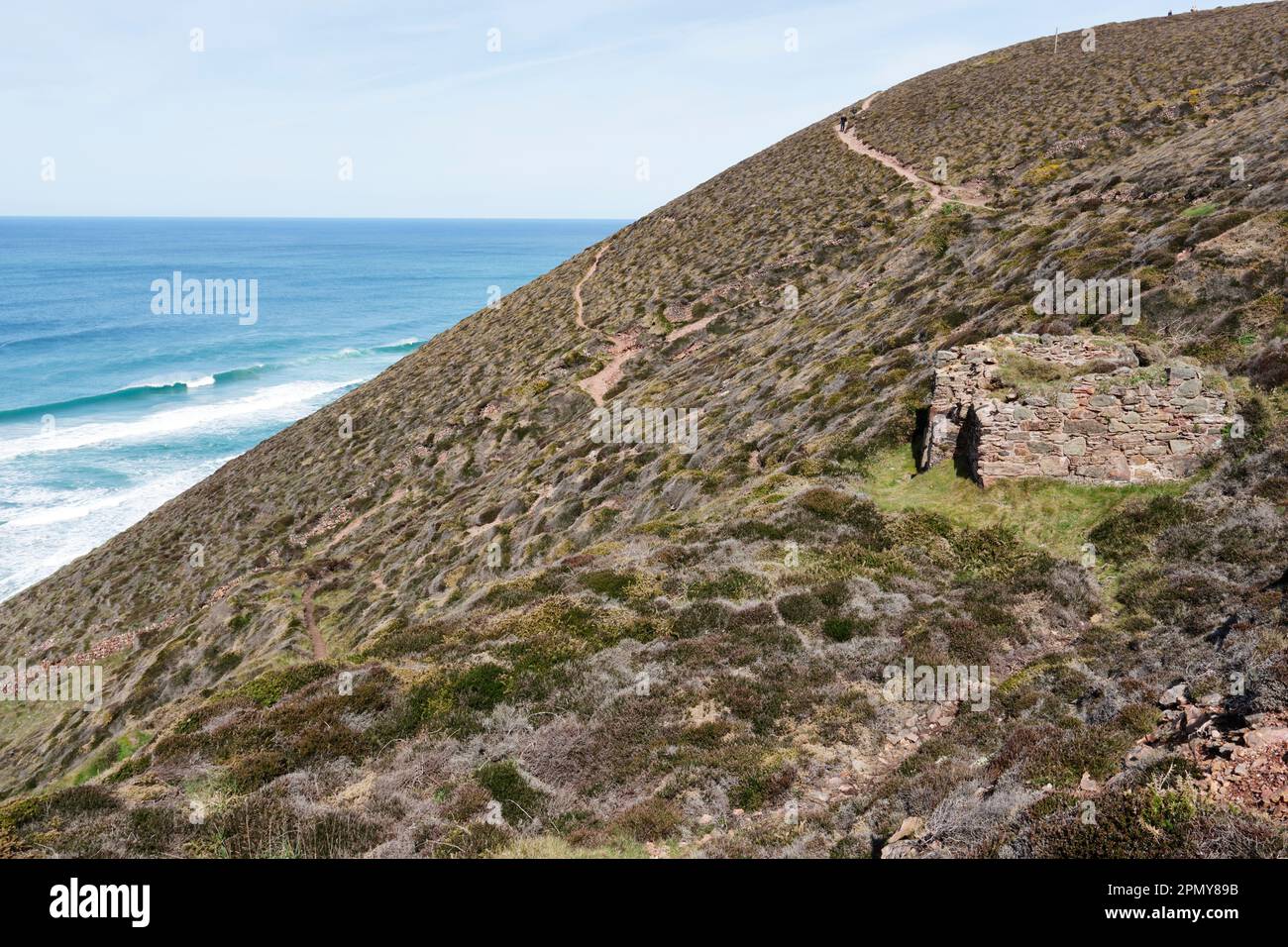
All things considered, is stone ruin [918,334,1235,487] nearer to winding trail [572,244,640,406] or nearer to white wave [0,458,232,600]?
winding trail [572,244,640,406]

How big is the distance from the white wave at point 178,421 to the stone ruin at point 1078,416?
82.5 metres

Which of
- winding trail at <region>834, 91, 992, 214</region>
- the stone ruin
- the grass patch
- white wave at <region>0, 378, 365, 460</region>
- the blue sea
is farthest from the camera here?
white wave at <region>0, 378, 365, 460</region>

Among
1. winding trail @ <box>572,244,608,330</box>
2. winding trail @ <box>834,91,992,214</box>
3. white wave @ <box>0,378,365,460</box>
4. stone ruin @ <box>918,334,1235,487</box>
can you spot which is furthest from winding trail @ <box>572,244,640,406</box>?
white wave @ <box>0,378,365,460</box>

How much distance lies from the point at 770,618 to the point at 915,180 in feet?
166

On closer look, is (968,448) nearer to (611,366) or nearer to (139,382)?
(611,366)

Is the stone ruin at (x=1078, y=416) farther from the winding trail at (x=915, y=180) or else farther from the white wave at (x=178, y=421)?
the white wave at (x=178, y=421)

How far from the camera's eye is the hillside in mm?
8883

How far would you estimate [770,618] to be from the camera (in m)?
14.1

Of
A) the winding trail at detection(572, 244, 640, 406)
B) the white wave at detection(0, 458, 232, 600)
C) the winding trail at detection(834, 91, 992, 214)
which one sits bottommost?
the white wave at detection(0, 458, 232, 600)

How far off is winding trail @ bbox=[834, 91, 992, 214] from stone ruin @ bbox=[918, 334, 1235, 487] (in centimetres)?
2986

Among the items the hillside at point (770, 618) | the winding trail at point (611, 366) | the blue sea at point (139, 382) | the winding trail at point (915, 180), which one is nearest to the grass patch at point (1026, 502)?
the hillside at point (770, 618)

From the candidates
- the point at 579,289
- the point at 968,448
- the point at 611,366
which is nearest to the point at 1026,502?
the point at 968,448
